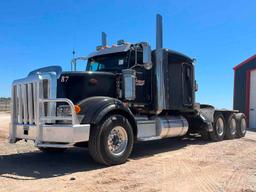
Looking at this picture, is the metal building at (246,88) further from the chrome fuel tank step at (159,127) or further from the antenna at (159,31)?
the antenna at (159,31)

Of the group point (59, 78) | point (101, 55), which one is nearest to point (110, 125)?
point (59, 78)

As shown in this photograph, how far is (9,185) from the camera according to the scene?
6.29 m

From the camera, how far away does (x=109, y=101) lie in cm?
825

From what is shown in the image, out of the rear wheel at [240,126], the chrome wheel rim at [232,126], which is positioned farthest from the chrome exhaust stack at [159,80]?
the rear wheel at [240,126]

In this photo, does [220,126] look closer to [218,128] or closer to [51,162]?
[218,128]

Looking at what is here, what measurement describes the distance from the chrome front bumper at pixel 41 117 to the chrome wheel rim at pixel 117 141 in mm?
758

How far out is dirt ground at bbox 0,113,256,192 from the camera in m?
6.25

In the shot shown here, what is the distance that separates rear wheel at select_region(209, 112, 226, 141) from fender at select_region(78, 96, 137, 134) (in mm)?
5861

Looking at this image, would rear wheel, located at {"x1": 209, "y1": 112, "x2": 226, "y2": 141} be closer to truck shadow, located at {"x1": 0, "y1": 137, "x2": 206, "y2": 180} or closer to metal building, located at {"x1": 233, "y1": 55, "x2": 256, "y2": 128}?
truck shadow, located at {"x1": 0, "y1": 137, "x2": 206, "y2": 180}

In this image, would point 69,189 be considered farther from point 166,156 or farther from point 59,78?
point 166,156

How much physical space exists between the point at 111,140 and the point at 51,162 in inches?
62.1

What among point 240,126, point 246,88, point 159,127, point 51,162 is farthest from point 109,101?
point 246,88

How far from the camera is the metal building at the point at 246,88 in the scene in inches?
885

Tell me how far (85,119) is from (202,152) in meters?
4.16
